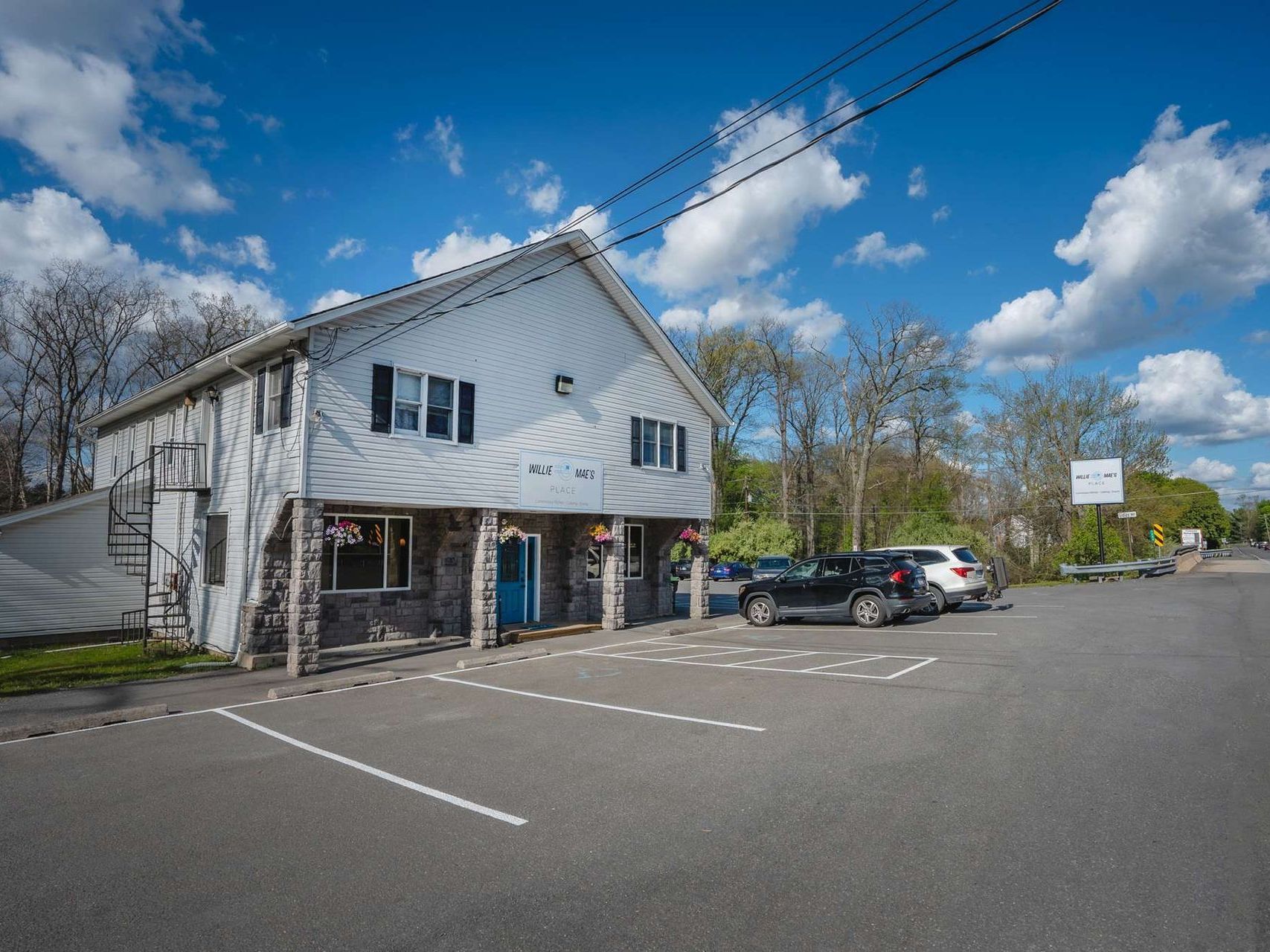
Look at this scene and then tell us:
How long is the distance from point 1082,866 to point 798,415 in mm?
44470

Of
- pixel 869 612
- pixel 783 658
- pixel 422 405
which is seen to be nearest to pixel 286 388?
pixel 422 405

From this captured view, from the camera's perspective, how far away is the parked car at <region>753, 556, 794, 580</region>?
3478 cm

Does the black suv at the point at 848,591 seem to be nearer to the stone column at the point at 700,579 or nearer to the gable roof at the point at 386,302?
the stone column at the point at 700,579

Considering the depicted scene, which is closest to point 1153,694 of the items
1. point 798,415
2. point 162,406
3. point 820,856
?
point 820,856

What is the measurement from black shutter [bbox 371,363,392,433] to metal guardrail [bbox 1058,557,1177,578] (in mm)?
32039

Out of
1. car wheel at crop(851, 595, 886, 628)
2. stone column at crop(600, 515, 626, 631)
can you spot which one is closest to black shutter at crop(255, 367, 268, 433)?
stone column at crop(600, 515, 626, 631)

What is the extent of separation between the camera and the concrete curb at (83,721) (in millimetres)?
8336

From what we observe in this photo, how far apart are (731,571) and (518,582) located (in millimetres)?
26328

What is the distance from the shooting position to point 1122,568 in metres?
32.8

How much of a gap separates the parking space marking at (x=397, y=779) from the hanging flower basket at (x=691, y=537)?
1265 centimetres

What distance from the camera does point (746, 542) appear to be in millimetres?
42688

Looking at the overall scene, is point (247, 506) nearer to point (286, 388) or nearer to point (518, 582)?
point (286, 388)

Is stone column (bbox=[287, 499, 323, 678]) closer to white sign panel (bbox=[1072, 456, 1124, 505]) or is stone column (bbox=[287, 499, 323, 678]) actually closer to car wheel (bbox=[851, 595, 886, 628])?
car wheel (bbox=[851, 595, 886, 628])

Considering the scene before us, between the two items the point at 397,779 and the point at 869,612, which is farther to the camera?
the point at 869,612
